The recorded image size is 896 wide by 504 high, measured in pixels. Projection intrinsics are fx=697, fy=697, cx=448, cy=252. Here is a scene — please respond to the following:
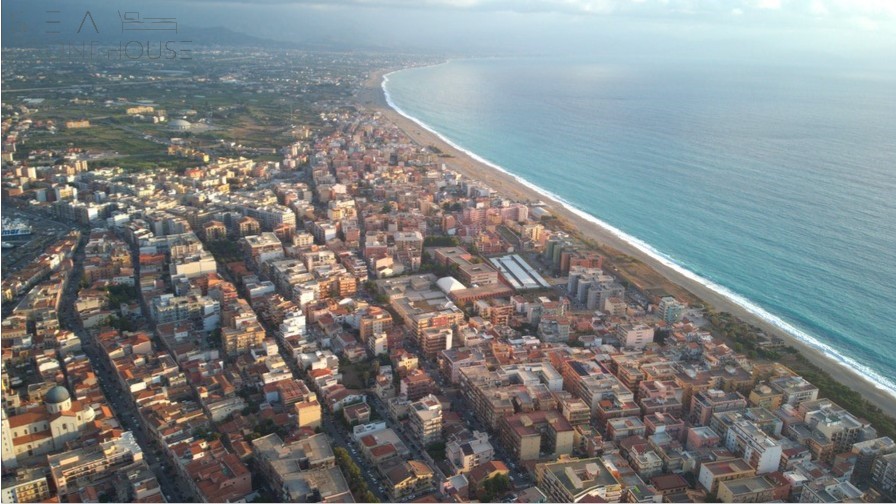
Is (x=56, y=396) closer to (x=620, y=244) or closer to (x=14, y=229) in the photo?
(x=14, y=229)

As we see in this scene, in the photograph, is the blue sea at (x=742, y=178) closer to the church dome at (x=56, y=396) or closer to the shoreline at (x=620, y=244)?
the shoreline at (x=620, y=244)

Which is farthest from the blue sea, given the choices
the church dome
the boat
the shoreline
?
the boat

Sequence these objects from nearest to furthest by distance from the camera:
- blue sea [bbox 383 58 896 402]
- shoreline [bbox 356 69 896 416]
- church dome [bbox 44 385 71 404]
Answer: church dome [bbox 44 385 71 404] < shoreline [bbox 356 69 896 416] < blue sea [bbox 383 58 896 402]

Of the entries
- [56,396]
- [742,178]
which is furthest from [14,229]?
[742,178]

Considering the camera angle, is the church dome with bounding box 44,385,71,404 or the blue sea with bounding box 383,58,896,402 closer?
the church dome with bounding box 44,385,71,404

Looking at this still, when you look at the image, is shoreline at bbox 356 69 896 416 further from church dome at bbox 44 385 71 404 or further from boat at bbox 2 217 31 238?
boat at bbox 2 217 31 238

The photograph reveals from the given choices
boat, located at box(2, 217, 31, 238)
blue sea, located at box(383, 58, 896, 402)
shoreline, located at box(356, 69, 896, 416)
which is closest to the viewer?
shoreline, located at box(356, 69, 896, 416)
